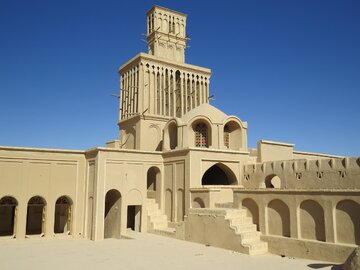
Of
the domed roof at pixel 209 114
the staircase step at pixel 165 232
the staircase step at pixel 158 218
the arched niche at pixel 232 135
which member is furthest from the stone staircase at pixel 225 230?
the arched niche at pixel 232 135

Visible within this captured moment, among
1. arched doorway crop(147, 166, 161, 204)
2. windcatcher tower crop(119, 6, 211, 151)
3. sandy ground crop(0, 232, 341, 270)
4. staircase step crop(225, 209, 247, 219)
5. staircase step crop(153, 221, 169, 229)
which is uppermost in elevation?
windcatcher tower crop(119, 6, 211, 151)

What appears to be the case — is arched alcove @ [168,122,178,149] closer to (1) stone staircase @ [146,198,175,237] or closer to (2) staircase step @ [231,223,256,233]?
(1) stone staircase @ [146,198,175,237]

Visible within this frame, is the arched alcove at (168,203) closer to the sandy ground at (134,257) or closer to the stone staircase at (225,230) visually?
the stone staircase at (225,230)

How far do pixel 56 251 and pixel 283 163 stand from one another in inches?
571

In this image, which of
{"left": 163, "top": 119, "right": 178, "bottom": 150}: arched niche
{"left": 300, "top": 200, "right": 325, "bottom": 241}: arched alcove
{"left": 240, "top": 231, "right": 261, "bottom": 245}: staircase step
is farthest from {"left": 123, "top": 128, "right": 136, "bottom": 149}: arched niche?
{"left": 300, "top": 200, "right": 325, "bottom": 241}: arched alcove

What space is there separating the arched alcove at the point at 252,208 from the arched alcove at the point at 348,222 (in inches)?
178

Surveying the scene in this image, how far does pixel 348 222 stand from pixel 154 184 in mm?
15807

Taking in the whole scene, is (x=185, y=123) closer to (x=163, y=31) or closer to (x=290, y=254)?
(x=290, y=254)

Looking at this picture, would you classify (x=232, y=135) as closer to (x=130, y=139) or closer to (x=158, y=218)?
(x=158, y=218)

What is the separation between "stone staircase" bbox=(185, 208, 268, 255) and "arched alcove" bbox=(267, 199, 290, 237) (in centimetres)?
85

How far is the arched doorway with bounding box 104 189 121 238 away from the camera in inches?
907

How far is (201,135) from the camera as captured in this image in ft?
84.4

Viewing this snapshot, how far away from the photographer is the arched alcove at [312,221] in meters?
15.6

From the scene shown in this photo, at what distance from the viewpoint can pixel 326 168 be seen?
19.8 meters
